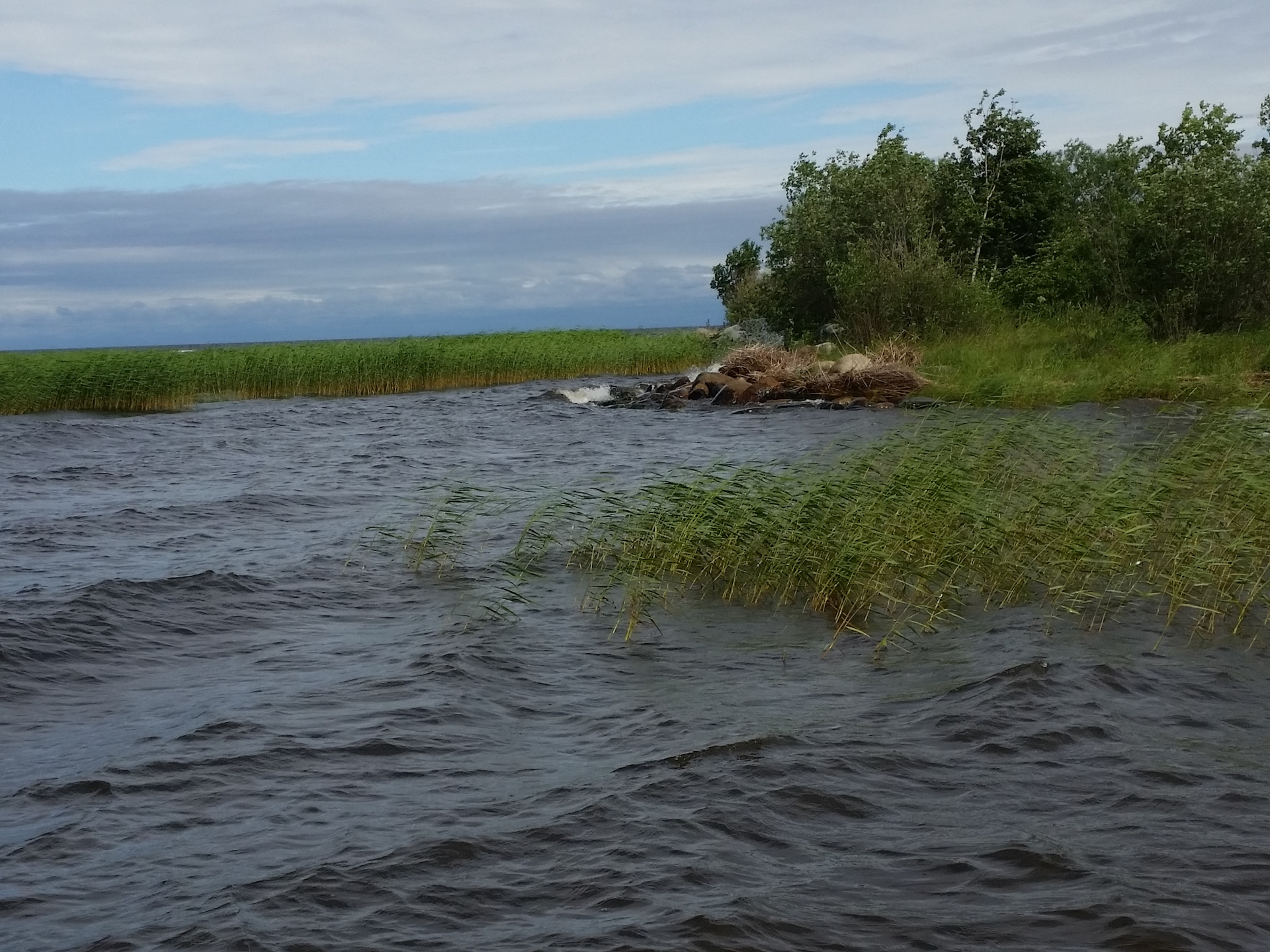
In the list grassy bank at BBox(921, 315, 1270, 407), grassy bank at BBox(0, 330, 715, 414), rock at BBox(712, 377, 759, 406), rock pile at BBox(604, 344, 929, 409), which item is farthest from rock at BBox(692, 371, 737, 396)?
grassy bank at BBox(0, 330, 715, 414)

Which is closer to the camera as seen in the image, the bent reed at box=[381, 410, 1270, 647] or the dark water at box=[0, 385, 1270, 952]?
the dark water at box=[0, 385, 1270, 952]

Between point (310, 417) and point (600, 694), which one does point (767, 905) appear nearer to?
point (600, 694)

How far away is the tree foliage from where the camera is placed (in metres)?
35.6

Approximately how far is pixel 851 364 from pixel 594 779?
29.9 m

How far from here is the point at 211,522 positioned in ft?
62.0

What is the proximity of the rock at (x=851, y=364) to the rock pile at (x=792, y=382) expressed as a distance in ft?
0.09

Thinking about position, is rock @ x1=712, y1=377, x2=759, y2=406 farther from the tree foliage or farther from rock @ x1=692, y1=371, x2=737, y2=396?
the tree foliage

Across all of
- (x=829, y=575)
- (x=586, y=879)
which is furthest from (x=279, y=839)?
(x=829, y=575)

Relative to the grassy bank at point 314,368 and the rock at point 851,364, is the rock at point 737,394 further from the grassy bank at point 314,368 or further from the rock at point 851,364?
the grassy bank at point 314,368

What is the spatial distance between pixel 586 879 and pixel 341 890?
129cm

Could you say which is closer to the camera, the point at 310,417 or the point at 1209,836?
the point at 1209,836

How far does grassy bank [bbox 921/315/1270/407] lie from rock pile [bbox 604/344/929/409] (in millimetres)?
1103

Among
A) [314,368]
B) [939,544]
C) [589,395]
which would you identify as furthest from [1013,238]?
[939,544]

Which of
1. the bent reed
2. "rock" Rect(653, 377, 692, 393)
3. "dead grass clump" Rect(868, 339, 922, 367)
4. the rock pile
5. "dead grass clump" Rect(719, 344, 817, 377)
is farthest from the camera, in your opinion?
"rock" Rect(653, 377, 692, 393)
